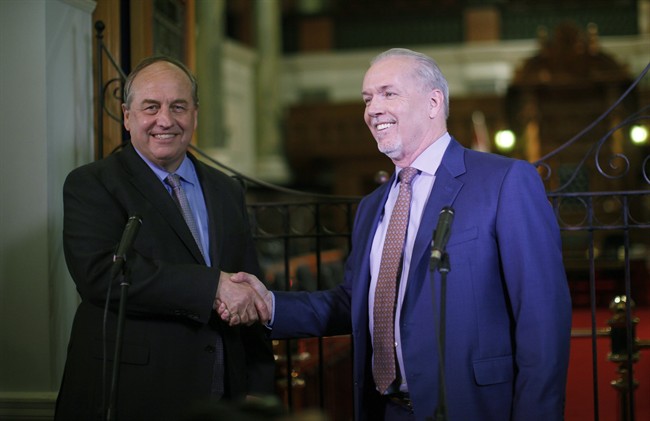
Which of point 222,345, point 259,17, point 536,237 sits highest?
point 259,17

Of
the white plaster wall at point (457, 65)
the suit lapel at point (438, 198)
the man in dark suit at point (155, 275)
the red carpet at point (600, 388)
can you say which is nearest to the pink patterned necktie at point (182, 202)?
the man in dark suit at point (155, 275)

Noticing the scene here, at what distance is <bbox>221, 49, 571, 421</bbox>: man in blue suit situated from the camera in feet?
7.95

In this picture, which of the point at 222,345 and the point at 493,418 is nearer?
the point at 493,418

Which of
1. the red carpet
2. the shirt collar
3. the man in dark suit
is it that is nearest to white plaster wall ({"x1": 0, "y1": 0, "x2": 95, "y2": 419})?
the man in dark suit

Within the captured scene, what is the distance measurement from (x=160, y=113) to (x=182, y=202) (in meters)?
0.29

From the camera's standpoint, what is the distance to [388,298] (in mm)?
2607

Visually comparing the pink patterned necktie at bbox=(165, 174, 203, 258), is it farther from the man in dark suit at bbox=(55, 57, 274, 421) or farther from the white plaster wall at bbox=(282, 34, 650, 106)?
the white plaster wall at bbox=(282, 34, 650, 106)

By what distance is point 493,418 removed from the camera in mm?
2467

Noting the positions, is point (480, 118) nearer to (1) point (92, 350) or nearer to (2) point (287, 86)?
(2) point (287, 86)

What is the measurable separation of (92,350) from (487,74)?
486 inches

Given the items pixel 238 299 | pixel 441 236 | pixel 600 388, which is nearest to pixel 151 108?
pixel 238 299

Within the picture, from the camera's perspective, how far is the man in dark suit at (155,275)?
2602 mm

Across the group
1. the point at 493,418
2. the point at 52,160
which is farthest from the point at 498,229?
A: the point at 52,160

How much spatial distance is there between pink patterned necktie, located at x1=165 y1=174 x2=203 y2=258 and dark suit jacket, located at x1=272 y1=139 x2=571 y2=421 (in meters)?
0.73
